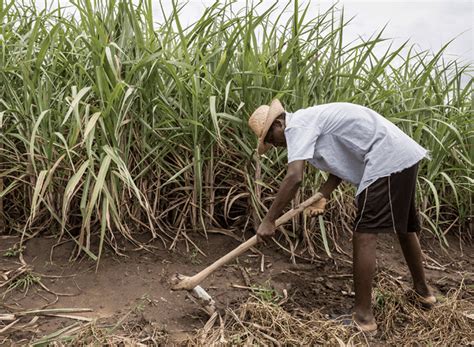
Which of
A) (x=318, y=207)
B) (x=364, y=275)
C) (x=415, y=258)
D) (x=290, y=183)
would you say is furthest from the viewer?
(x=415, y=258)

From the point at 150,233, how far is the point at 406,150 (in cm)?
144

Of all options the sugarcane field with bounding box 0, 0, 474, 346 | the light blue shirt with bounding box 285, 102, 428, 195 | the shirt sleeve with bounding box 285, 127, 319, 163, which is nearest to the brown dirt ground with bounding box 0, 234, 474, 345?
the sugarcane field with bounding box 0, 0, 474, 346

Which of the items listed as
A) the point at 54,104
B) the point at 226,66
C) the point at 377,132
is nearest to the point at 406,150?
the point at 377,132

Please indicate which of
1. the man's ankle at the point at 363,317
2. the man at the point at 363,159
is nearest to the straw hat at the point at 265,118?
the man at the point at 363,159

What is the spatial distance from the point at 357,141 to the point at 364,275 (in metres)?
0.61

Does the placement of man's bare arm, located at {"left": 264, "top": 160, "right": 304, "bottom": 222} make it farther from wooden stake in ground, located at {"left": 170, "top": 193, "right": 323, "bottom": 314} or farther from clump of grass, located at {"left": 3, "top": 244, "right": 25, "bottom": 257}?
clump of grass, located at {"left": 3, "top": 244, "right": 25, "bottom": 257}

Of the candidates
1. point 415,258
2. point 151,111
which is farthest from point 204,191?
point 415,258

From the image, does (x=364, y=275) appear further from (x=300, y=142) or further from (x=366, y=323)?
(x=300, y=142)

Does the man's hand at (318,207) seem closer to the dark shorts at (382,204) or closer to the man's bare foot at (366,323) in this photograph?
the dark shorts at (382,204)

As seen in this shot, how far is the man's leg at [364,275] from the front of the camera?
244 centimetres

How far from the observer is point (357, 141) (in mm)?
2492

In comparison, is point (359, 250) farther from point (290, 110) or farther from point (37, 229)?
point (37, 229)

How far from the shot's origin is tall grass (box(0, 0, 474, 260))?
9.11ft

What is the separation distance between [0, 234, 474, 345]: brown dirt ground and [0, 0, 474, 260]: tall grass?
120mm
